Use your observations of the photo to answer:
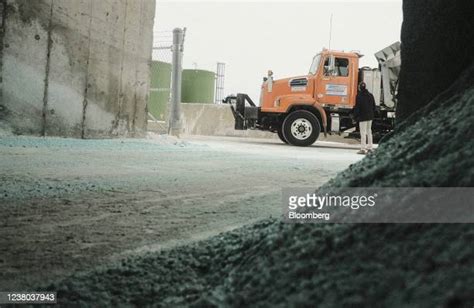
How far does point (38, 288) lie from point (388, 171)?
3.56 ft

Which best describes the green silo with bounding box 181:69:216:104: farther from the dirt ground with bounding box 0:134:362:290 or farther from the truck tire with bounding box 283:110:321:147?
the dirt ground with bounding box 0:134:362:290

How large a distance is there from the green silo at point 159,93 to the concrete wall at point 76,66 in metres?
7.00

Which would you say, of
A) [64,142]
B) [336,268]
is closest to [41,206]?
[336,268]

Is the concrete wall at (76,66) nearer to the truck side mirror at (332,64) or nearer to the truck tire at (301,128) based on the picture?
the truck tire at (301,128)

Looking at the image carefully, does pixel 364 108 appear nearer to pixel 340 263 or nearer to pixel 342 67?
pixel 342 67

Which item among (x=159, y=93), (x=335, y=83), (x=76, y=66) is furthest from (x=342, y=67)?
(x=159, y=93)

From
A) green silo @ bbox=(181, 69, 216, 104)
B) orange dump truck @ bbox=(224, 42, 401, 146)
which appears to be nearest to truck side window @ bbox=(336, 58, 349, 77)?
orange dump truck @ bbox=(224, 42, 401, 146)

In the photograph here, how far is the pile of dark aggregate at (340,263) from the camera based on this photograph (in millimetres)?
708

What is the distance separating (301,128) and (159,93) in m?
6.41

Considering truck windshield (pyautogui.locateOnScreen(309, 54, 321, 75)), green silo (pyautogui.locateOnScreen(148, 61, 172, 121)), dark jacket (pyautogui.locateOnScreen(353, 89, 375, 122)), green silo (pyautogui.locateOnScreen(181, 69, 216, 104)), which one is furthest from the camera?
green silo (pyautogui.locateOnScreen(181, 69, 216, 104))

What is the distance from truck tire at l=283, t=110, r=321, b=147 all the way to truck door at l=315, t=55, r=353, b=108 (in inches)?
23.0

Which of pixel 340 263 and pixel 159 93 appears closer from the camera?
pixel 340 263

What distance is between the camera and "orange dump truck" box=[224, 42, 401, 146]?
990 centimetres

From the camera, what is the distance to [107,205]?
2123mm
